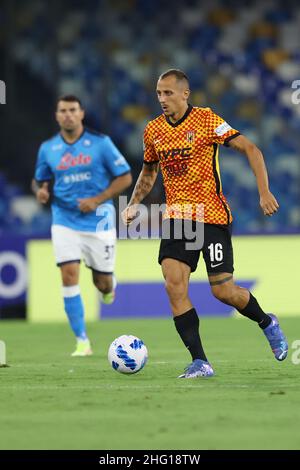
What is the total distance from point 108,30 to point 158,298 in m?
6.24

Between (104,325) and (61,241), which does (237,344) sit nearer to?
(61,241)

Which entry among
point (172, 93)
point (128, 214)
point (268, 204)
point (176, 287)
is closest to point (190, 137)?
point (172, 93)

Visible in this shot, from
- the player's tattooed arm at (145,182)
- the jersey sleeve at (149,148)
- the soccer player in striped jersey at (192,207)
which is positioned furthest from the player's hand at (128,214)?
the jersey sleeve at (149,148)

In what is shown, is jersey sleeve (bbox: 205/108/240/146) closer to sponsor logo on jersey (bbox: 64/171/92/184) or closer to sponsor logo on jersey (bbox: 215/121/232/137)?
sponsor logo on jersey (bbox: 215/121/232/137)

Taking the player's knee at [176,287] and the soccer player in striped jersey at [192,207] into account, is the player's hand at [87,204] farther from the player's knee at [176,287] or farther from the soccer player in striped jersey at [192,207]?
the player's knee at [176,287]

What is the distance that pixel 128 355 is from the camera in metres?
7.79

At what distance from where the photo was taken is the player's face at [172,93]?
7.81 m

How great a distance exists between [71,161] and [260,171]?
3255 millimetres

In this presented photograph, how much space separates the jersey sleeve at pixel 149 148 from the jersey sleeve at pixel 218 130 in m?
0.44

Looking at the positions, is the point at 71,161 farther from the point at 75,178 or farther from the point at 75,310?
the point at 75,310

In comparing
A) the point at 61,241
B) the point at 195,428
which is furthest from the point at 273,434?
the point at 61,241

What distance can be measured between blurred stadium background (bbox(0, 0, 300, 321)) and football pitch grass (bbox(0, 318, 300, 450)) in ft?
19.7

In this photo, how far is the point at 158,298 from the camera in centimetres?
1458

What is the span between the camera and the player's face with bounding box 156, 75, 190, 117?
7.81 m
